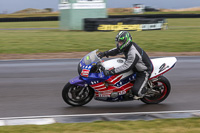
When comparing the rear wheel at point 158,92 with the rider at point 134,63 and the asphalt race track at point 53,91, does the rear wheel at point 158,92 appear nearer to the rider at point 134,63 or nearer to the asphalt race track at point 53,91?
the asphalt race track at point 53,91

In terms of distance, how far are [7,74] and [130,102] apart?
511cm

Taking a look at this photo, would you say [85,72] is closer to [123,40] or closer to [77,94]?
[77,94]

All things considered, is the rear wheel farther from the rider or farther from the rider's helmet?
the rider's helmet

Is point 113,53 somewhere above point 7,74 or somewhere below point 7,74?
above

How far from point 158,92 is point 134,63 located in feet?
3.38

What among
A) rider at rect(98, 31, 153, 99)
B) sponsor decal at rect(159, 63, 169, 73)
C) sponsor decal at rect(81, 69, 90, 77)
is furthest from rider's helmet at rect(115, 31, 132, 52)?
sponsor decal at rect(159, 63, 169, 73)

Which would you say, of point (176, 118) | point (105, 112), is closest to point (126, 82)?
point (105, 112)

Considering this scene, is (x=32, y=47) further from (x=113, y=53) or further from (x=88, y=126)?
(x=88, y=126)

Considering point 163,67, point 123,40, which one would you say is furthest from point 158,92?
point 123,40

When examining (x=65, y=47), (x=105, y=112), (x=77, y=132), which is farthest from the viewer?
(x=65, y=47)

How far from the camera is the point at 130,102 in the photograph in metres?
7.49

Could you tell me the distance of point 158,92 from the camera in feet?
23.7

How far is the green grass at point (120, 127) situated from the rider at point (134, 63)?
118 centimetres

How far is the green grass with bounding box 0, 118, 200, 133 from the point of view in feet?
16.8
